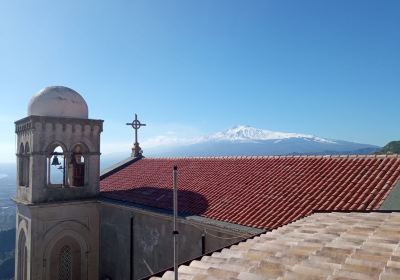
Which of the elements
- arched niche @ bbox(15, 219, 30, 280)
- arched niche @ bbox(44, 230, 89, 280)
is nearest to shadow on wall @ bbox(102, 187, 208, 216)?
arched niche @ bbox(44, 230, 89, 280)

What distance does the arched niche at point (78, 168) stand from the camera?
15.7 meters

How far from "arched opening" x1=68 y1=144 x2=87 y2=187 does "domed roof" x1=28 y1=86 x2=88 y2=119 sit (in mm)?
1514

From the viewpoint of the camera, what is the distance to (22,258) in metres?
15.4

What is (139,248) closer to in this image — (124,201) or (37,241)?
(124,201)

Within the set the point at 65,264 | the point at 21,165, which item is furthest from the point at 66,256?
the point at 21,165

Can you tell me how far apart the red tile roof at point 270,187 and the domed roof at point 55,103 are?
4049 mm

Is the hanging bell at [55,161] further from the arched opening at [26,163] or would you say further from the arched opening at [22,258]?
the arched opening at [22,258]

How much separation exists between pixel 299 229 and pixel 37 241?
1169 centimetres

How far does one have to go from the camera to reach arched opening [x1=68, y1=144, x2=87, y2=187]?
619 inches

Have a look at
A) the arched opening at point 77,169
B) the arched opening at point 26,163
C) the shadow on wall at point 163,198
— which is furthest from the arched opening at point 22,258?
the shadow on wall at point 163,198

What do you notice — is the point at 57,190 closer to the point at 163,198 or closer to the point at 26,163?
the point at 26,163

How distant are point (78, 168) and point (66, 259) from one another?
3.85 m

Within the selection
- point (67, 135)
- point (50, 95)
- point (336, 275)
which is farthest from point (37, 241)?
point (336, 275)

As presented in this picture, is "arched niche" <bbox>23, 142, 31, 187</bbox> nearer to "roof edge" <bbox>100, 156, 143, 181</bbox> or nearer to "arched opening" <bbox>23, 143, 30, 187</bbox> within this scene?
"arched opening" <bbox>23, 143, 30, 187</bbox>
